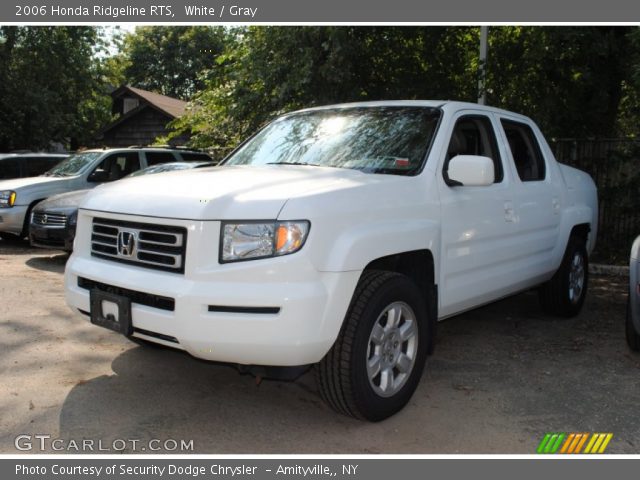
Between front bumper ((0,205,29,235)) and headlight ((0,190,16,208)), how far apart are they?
Result: 0.07 m

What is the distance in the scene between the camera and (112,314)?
3545mm

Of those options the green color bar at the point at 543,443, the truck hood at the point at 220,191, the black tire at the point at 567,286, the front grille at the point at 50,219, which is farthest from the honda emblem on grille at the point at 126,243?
the front grille at the point at 50,219

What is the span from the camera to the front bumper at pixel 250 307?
10.3ft

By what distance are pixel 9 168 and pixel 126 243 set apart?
32.6ft

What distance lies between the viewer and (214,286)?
10.5 feet

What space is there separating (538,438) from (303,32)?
745 cm

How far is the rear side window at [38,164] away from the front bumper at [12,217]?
2.36 m

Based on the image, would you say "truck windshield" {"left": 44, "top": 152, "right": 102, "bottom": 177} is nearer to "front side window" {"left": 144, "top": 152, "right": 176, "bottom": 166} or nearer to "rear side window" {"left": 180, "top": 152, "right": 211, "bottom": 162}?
"front side window" {"left": 144, "top": 152, "right": 176, "bottom": 166}

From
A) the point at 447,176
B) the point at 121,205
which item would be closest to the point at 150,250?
the point at 121,205

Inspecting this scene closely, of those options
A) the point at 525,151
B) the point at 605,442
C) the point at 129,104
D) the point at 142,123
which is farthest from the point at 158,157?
the point at 129,104

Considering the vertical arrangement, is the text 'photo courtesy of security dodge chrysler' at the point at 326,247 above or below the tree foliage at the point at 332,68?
below

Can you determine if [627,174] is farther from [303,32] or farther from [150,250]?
[150,250]

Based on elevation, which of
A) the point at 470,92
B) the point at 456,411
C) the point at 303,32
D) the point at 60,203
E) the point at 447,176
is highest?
the point at 303,32

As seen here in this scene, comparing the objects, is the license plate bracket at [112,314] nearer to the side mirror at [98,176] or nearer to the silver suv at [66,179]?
the silver suv at [66,179]
